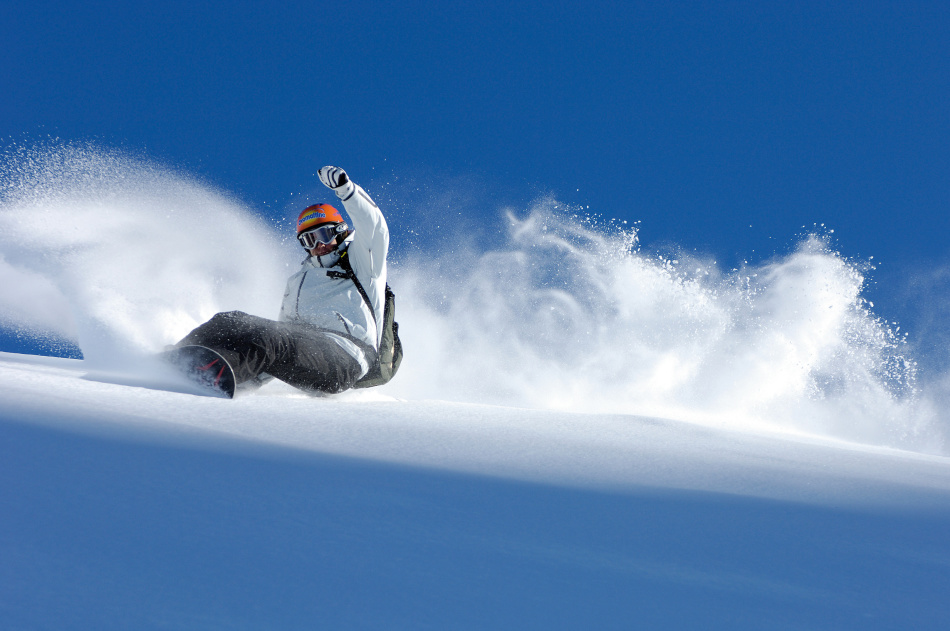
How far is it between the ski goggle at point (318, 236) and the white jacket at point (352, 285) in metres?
0.10

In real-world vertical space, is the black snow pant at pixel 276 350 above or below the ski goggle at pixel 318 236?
below

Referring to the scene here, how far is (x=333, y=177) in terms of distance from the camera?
14.2ft

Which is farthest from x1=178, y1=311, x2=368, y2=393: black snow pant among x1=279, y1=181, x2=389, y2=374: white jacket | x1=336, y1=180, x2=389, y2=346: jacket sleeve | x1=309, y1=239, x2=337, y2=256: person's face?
x1=309, y1=239, x2=337, y2=256: person's face

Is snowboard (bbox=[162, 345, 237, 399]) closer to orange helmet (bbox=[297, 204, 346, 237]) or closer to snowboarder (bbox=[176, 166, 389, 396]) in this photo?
snowboarder (bbox=[176, 166, 389, 396])

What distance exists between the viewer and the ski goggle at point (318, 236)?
4.73 metres

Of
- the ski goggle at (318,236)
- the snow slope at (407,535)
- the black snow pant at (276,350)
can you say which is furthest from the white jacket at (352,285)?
the snow slope at (407,535)

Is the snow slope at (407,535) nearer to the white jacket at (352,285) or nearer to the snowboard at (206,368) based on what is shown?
the snowboard at (206,368)

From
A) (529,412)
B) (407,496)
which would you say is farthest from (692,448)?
(407,496)

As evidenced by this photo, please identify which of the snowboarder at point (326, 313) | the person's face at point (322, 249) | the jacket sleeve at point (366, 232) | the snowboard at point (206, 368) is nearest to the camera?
the snowboard at point (206, 368)

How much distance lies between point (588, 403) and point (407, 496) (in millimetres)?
5920

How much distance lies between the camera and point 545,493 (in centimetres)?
190

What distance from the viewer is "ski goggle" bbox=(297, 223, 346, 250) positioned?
4.73 metres

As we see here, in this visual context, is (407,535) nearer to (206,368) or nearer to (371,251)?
(206,368)

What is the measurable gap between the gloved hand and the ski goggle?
47 cm
